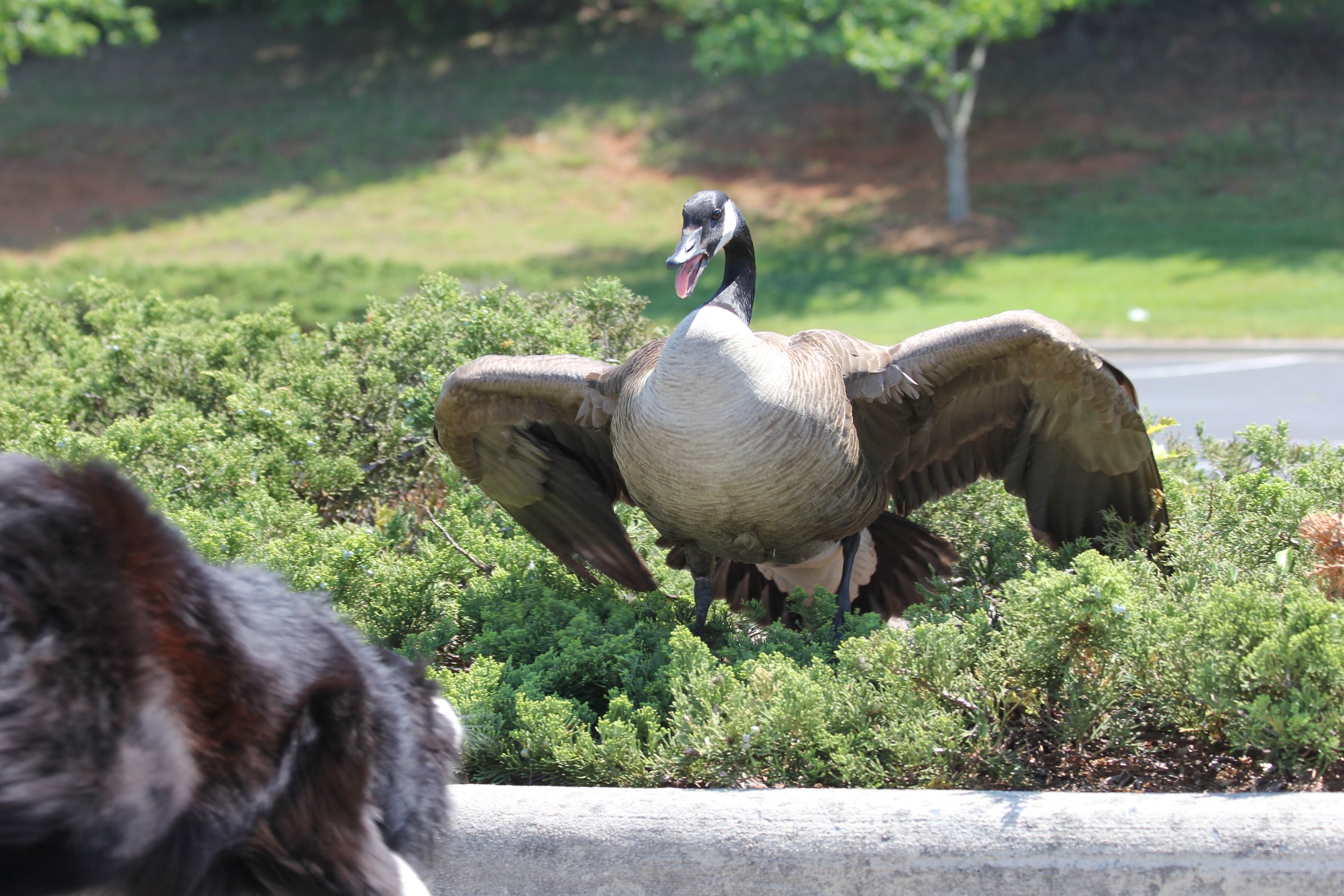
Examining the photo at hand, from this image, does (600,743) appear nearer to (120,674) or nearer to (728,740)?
(728,740)

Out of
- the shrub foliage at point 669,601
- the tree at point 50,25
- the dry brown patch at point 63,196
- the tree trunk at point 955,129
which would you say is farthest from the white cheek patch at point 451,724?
the dry brown patch at point 63,196

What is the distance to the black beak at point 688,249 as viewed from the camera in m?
4.31

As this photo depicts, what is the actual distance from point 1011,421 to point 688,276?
1347 millimetres

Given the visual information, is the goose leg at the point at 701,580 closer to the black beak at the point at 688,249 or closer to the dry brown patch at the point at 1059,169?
the black beak at the point at 688,249

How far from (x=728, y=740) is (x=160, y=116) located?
27461 millimetres

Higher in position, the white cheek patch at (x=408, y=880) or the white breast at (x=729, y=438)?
the white breast at (x=729, y=438)

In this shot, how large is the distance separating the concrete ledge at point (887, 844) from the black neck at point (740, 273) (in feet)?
6.71

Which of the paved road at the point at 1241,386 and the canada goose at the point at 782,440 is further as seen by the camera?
the paved road at the point at 1241,386

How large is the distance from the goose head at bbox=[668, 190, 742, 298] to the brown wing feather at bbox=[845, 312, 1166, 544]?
67 cm

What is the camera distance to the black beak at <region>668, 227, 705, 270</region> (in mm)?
4309

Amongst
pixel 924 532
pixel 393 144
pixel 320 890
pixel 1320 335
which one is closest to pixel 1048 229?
pixel 1320 335

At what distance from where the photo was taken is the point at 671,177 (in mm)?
22984

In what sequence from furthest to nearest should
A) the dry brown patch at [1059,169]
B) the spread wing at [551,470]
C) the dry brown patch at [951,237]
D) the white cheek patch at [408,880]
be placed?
the dry brown patch at [1059,169] → the dry brown patch at [951,237] → the spread wing at [551,470] → the white cheek patch at [408,880]

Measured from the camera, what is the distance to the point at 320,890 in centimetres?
185
